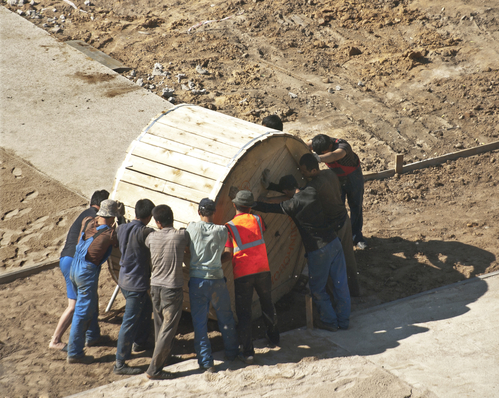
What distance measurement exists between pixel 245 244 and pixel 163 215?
876 millimetres

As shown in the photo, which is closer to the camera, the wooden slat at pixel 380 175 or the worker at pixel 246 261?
the worker at pixel 246 261

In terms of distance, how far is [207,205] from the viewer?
201 inches

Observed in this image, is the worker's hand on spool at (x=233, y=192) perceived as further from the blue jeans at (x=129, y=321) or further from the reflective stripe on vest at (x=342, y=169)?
the reflective stripe on vest at (x=342, y=169)

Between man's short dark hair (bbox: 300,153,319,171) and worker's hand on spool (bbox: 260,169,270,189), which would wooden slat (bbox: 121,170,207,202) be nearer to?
worker's hand on spool (bbox: 260,169,270,189)

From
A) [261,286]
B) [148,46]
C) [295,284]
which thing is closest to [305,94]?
[148,46]

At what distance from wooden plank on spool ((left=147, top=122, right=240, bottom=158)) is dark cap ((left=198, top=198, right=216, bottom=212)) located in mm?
713

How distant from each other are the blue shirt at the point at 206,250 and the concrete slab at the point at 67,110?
4.90 meters

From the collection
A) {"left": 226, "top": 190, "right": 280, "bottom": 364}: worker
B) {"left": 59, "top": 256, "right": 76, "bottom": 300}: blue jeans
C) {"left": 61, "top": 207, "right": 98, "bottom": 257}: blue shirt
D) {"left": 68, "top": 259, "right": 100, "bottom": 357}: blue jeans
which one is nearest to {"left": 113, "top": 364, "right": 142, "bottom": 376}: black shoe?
{"left": 68, "top": 259, "right": 100, "bottom": 357}: blue jeans

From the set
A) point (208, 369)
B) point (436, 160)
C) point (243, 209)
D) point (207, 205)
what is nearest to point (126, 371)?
point (208, 369)

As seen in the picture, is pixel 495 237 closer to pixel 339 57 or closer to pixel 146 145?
pixel 146 145

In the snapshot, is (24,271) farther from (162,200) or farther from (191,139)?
(191,139)

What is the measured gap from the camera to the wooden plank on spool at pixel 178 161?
557 centimetres

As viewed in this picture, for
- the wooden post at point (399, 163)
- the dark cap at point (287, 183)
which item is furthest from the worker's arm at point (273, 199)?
the wooden post at point (399, 163)

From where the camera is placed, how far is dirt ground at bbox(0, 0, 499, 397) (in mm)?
Answer: 6633
